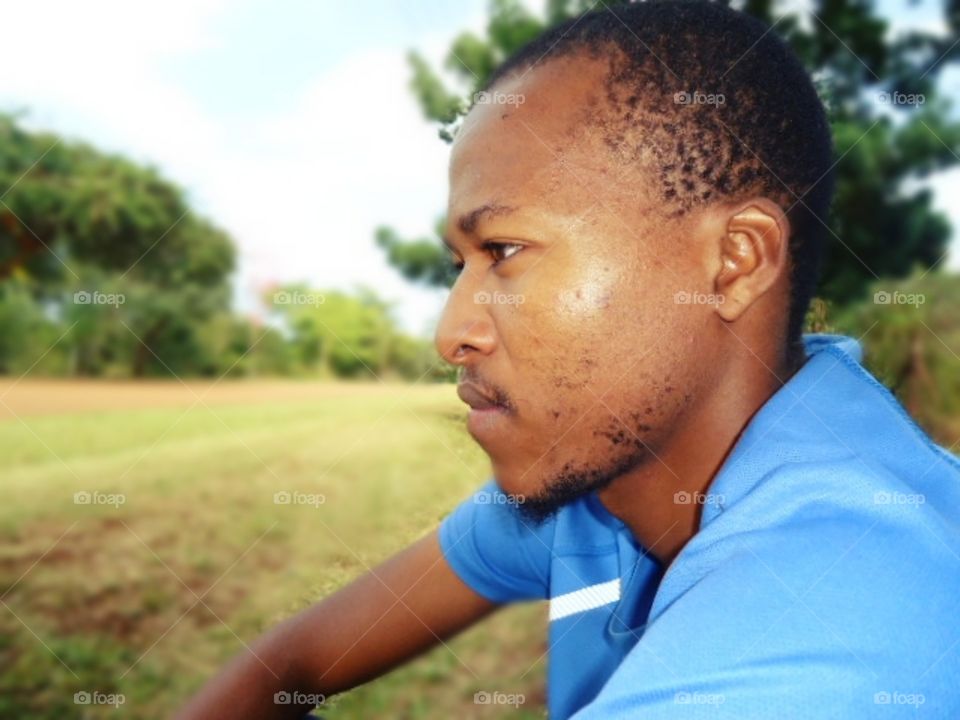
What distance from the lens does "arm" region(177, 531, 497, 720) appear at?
1.44m

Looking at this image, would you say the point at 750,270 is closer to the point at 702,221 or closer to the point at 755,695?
the point at 702,221

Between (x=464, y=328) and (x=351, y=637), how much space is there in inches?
27.3

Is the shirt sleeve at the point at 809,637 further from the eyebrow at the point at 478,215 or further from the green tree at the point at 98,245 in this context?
the green tree at the point at 98,245

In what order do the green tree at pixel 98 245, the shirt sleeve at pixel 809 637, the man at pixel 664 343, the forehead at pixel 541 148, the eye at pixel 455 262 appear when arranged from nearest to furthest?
the shirt sleeve at pixel 809 637 < the man at pixel 664 343 < the forehead at pixel 541 148 < the eye at pixel 455 262 < the green tree at pixel 98 245

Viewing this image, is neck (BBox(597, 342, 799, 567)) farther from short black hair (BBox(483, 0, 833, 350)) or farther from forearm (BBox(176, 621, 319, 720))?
forearm (BBox(176, 621, 319, 720))

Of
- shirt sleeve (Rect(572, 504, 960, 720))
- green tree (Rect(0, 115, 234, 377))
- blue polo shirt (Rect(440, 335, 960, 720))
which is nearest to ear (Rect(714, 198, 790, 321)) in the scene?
blue polo shirt (Rect(440, 335, 960, 720))

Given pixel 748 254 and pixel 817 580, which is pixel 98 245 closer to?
pixel 748 254

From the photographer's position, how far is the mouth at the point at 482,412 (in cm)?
114

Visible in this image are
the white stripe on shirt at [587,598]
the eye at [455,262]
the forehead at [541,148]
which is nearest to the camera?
the forehead at [541,148]

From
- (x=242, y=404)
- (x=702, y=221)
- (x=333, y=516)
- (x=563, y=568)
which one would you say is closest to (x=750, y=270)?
(x=702, y=221)

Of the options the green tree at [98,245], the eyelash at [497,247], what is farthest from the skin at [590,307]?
the green tree at [98,245]

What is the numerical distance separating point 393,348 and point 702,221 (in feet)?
5.90

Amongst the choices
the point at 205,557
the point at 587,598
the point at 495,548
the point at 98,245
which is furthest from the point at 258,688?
the point at 98,245

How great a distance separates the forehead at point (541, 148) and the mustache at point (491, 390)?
0.23m
